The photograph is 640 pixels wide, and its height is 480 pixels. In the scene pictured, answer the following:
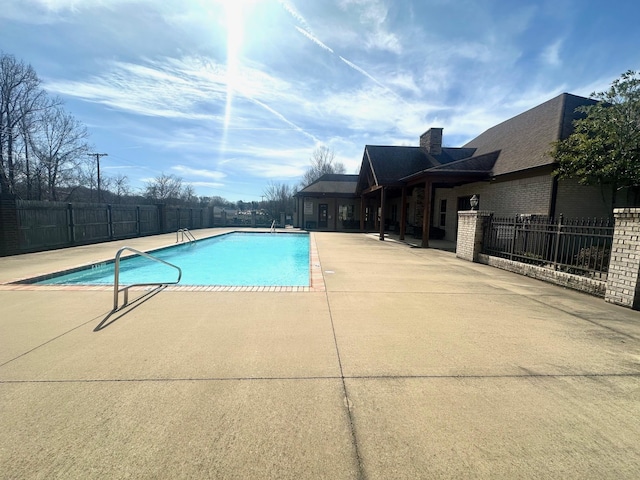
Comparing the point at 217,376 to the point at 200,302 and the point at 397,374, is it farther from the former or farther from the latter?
the point at 200,302

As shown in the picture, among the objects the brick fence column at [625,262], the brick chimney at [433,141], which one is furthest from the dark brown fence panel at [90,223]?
the brick chimney at [433,141]

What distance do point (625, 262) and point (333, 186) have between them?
2397 cm

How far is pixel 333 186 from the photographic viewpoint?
28.0m

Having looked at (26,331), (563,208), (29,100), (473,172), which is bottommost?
(26,331)

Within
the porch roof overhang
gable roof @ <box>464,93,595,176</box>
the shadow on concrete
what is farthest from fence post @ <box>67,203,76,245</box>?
gable roof @ <box>464,93,595,176</box>

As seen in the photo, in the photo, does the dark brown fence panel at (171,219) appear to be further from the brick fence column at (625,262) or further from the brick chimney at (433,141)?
the brick fence column at (625,262)

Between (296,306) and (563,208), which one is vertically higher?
(563,208)

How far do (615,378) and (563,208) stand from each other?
30.6ft

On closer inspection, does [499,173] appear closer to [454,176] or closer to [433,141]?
[454,176]

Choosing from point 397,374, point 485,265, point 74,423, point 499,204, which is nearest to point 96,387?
point 74,423

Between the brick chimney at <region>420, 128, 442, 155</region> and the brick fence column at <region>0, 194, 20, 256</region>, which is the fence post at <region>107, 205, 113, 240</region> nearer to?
the brick fence column at <region>0, 194, 20, 256</region>

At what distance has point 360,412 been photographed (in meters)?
2.25

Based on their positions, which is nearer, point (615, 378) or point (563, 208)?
Answer: point (615, 378)

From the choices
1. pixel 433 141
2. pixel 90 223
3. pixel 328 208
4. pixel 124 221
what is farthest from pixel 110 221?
pixel 433 141
